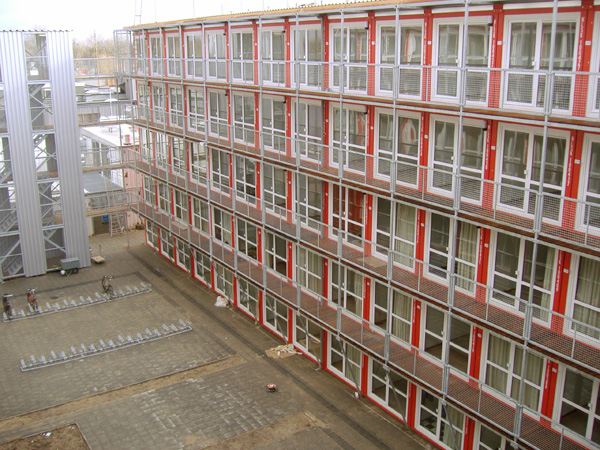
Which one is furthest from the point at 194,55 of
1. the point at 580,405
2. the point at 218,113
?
the point at 580,405

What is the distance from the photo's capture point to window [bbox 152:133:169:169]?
2484cm

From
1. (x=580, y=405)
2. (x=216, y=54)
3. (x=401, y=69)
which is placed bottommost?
(x=580, y=405)

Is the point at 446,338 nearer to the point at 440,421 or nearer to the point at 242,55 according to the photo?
the point at 440,421

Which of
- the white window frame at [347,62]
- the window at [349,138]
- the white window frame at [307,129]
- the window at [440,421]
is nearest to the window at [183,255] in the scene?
the white window frame at [307,129]

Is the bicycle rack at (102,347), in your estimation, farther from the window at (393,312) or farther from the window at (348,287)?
the window at (393,312)

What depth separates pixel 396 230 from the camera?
14125 millimetres

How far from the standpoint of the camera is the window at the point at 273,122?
17.7 metres

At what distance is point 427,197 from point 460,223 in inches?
31.6

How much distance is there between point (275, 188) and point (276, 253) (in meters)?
1.94

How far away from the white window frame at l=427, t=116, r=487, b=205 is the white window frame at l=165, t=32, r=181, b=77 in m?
12.2

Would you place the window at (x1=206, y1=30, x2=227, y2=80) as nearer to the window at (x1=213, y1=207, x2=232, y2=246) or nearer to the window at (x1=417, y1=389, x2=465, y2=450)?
the window at (x1=213, y1=207, x2=232, y2=246)

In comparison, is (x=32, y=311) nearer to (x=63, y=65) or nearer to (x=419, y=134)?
(x=63, y=65)

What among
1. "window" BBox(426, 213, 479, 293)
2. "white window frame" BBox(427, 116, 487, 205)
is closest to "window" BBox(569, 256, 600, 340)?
"window" BBox(426, 213, 479, 293)

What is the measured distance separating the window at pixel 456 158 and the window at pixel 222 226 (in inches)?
388
